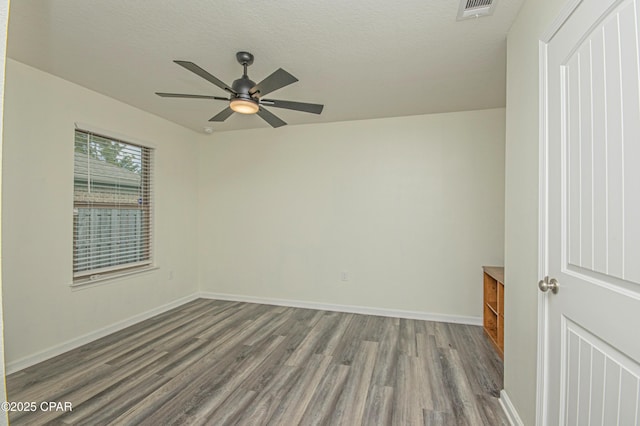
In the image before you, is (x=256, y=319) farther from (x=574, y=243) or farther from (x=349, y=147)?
(x=574, y=243)

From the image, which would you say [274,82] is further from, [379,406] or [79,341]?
[79,341]

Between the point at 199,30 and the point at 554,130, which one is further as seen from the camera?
the point at 199,30

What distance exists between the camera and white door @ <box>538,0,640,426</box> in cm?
98

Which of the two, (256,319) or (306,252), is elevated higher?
(306,252)

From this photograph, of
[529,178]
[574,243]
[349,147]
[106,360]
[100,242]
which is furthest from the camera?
[349,147]

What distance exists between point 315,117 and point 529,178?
273 cm

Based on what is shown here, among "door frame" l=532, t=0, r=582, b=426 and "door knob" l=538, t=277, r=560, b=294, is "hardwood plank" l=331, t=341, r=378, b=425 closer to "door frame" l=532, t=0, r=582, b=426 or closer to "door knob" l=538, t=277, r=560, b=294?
"door frame" l=532, t=0, r=582, b=426

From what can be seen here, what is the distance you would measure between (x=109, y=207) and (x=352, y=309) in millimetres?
3185

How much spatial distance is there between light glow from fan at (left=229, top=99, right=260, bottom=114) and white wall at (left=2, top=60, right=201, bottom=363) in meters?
1.83

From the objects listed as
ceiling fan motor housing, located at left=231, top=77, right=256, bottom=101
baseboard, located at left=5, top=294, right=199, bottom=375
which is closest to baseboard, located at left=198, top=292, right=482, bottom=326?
baseboard, located at left=5, top=294, right=199, bottom=375

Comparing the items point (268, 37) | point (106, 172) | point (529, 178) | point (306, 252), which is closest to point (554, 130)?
point (529, 178)

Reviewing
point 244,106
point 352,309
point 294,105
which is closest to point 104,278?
point 244,106

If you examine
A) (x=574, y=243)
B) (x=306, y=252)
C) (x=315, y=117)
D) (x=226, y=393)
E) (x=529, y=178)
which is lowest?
(x=226, y=393)

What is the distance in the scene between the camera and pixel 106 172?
3258 mm
